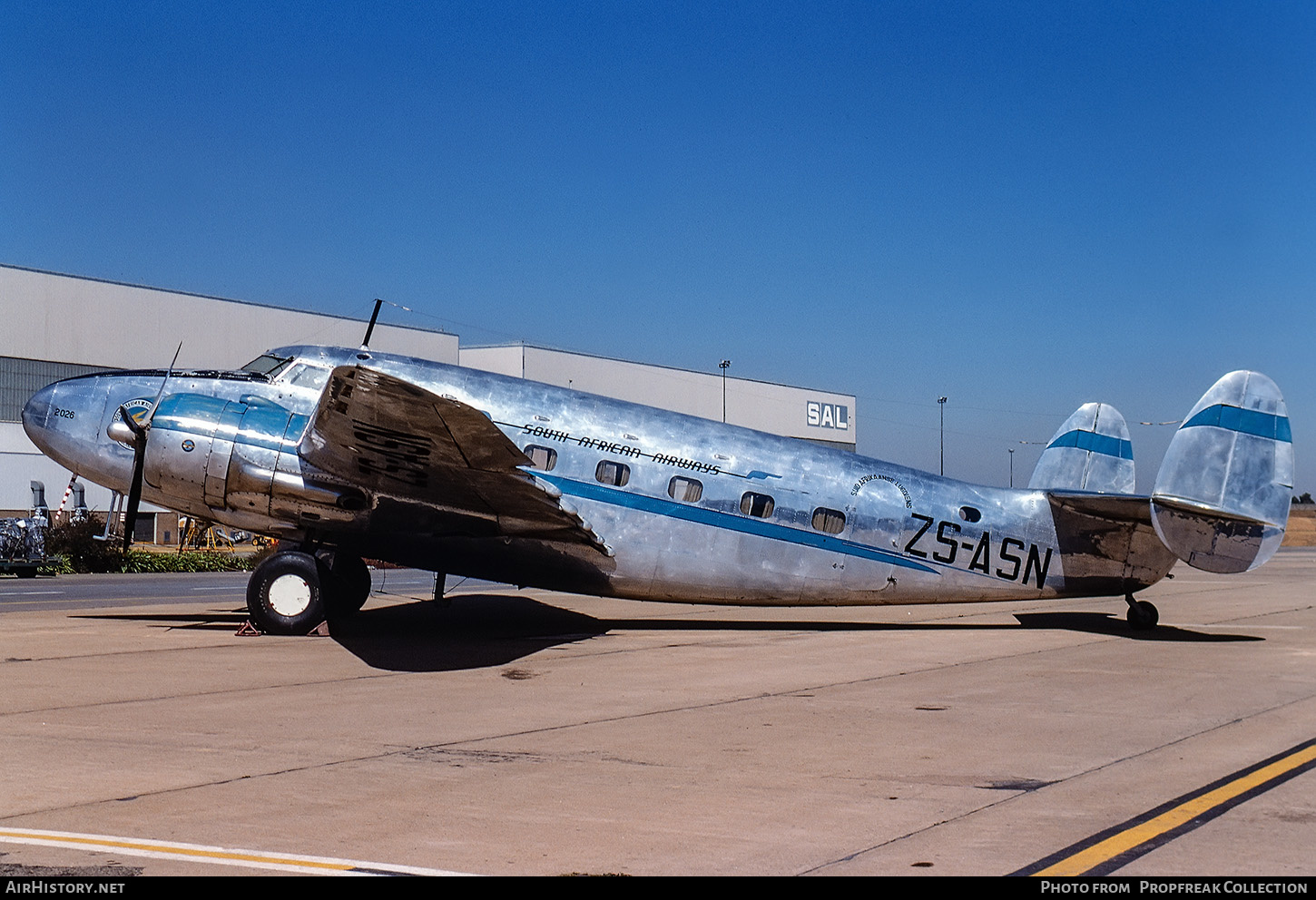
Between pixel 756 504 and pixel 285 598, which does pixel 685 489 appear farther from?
pixel 285 598

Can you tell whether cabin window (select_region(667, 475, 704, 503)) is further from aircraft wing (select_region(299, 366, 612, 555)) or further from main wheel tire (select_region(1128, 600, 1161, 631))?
main wheel tire (select_region(1128, 600, 1161, 631))

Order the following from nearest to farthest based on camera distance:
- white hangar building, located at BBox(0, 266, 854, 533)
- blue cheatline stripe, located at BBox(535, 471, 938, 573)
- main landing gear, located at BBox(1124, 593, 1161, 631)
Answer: blue cheatline stripe, located at BBox(535, 471, 938, 573), main landing gear, located at BBox(1124, 593, 1161, 631), white hangar building, located at BBox(0, 266, 854, 533)

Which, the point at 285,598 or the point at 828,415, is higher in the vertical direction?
the point at 828,415

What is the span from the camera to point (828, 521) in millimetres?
18203

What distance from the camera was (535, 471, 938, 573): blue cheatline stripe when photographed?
1780cm

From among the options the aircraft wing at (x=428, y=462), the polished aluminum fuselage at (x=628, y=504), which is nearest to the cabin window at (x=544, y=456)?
the polished aluminum fuselage at (x=628, y=504)

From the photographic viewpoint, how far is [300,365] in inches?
702

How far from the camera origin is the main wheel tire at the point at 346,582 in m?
17.8

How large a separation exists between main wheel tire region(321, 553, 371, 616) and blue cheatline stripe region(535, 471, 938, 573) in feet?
11.5

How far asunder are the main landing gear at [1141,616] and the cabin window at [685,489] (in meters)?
7.30

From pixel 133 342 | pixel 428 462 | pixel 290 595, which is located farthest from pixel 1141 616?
pixel 133 342

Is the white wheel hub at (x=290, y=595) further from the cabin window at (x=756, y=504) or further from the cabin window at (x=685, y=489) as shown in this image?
the cabin window at (x=756, y=504)

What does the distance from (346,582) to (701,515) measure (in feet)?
19.1

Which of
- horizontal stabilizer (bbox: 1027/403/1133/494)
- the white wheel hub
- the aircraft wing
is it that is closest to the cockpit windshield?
the aircraft wing
